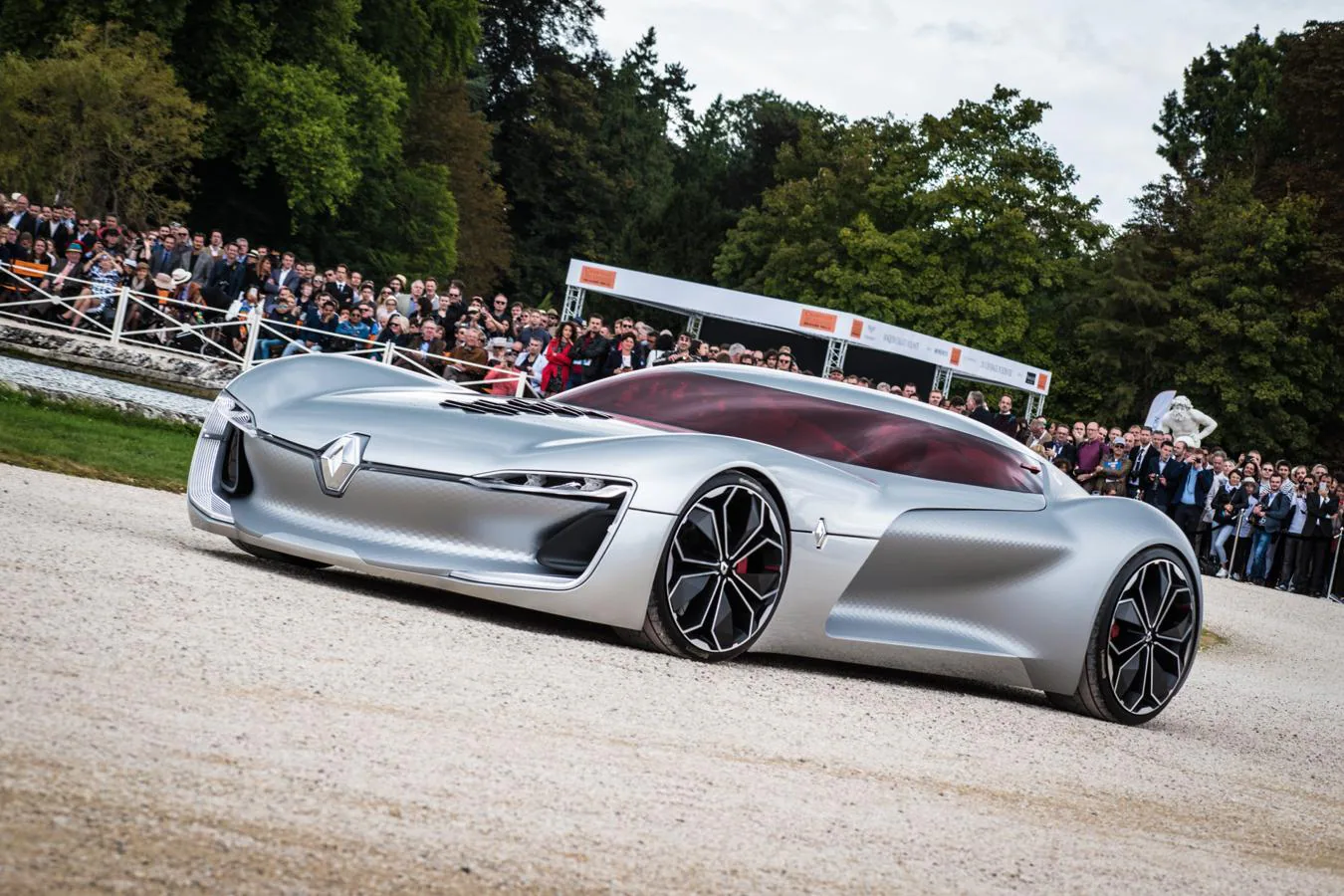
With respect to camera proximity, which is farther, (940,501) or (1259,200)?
(1259,200)

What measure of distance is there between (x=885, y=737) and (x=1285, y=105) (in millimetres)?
58727

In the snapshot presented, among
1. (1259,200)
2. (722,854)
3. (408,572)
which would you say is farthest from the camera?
(1259,200)

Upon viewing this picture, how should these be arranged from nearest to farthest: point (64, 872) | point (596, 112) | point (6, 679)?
point (64, 872)
point (6, 679)
point (596, 112)

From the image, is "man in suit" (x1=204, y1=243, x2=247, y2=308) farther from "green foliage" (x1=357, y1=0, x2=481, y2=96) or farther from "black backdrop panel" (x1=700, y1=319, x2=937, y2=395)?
"green foliage" (x1=357, y1=0, x2=481, y2=96)

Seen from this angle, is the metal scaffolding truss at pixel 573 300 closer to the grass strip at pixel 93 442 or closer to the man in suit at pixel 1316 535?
the man in suit at pixel 1316 535

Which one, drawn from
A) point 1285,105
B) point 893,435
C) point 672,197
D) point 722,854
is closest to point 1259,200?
point 1285,105

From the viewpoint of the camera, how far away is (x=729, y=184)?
88250 millimetres

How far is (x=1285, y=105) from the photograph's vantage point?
193ft

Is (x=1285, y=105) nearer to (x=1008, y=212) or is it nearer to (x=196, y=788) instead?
(x=1008, y=212)

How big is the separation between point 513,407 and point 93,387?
11.6 meters

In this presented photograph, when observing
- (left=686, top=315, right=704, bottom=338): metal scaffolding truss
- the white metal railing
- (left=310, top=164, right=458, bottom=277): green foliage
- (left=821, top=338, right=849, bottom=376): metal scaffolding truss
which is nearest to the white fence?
the white metal railing

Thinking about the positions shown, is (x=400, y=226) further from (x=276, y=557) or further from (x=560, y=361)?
(x=276, y=557)

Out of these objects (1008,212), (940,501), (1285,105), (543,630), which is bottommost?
(543,630)

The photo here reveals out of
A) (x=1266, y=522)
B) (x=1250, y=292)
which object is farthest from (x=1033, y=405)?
(x=1266, y=522)
